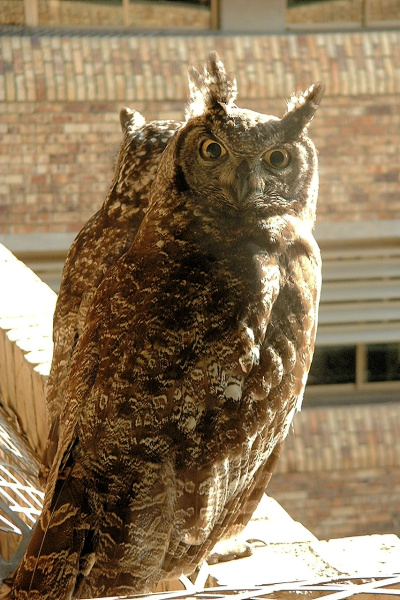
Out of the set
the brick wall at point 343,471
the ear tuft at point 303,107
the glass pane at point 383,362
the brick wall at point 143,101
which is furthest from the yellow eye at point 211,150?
the glass pane at point 383,362

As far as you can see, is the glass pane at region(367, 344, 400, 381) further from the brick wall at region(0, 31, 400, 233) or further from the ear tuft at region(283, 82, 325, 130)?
the ear tuft at region(283, 82, 325, 130)

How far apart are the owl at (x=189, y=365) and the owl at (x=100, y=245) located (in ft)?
0.35

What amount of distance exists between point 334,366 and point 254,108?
5.81 feet

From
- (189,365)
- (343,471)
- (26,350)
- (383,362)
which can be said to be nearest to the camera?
(189,365)

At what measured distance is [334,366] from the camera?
5.90m

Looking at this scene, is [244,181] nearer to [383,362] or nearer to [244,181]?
[244,181]

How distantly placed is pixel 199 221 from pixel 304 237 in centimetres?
20

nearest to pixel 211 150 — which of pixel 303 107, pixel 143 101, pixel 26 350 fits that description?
pixel 303 107

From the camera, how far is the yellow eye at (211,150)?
1.64 meters

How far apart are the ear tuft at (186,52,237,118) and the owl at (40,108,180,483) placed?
0.14 meters

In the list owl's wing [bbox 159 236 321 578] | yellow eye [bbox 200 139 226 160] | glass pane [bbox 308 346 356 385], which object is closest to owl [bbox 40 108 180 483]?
yellow eye [bbox 200 139 226 160]

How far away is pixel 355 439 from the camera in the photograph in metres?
5.61

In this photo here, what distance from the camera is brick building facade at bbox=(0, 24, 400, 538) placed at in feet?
16.4

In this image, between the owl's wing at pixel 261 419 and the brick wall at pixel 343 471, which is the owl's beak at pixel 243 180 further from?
the brick wall at pixel 343 471
